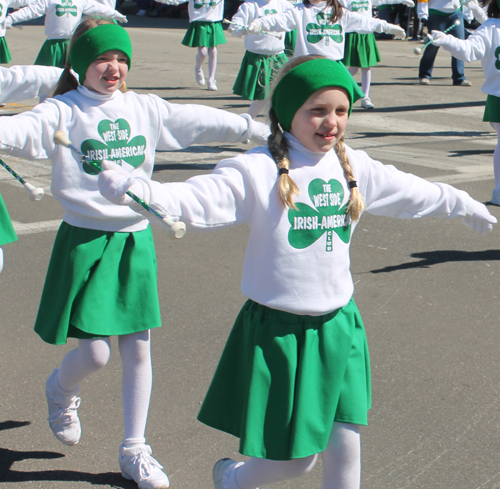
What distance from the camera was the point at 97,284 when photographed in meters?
3.14

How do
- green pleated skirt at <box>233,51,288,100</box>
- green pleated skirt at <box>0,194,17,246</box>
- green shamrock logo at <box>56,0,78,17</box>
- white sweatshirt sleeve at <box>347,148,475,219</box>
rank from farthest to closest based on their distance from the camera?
green shamrock logo at <box>56,0,78,17</box>
green pleated skirt at <box>233,51,288,100</box>
green pleated skirt at <box>0,194,17,246</box>
white sweatshirt sleeve at <box>347,148,475,219</box>

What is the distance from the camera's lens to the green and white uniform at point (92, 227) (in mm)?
3131

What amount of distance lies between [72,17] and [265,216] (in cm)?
924

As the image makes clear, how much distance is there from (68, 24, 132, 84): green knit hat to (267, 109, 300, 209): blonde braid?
3.02 feet

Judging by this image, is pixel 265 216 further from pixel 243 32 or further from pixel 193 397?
pixel 243 32

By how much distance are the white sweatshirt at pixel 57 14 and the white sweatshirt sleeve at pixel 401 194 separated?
8.74 meters

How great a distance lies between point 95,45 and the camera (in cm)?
320

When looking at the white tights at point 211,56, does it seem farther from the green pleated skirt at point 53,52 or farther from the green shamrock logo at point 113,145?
the green shamrock logo at point 113,145

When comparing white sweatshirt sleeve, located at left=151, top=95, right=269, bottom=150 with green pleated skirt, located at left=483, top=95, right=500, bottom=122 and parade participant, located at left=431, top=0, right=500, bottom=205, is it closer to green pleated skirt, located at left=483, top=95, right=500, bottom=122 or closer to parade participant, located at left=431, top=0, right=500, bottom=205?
parade participant, located at left=431, top=0, right=500, bottom=205

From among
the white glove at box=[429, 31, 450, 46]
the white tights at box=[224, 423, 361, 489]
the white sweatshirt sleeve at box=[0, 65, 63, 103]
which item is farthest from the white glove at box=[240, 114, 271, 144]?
the white glove at box=[429, 31, 450, 46]

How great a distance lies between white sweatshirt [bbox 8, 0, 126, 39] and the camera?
10734 millimetres

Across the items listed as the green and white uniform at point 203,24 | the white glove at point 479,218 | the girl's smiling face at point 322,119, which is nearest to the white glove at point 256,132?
the girl's smiling face at point 322,119

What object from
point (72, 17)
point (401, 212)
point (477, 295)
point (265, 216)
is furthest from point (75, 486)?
point (72, 17)

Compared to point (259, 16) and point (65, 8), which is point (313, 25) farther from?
point (65, 8)
